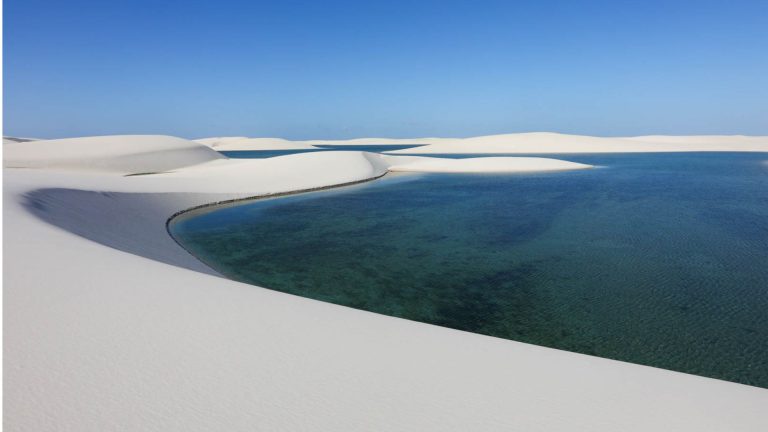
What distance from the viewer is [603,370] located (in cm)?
305

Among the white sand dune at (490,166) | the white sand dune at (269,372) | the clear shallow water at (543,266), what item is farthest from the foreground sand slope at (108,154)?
the white sand dune at (269,372)

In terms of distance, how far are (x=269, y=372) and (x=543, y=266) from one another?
642 cm

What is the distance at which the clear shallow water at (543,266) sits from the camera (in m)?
4.83

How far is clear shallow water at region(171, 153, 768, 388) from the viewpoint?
483cm

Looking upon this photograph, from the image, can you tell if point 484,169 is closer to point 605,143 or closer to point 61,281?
point 61,281

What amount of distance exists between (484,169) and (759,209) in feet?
65.6

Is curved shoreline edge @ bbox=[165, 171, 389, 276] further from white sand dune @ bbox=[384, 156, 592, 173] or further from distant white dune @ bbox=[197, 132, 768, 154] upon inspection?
distant white dune @ bbox=[197, 132, 768, 154]

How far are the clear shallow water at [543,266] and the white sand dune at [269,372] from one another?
1793 mm

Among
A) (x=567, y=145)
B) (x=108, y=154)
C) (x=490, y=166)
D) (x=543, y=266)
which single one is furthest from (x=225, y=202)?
(x=567, y=145)

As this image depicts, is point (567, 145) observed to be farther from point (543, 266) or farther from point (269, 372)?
point (269, 372)

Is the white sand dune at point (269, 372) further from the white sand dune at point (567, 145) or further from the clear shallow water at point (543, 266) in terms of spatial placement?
the white sand dune at point (567, 145)

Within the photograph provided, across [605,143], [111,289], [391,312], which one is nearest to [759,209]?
[391,312]

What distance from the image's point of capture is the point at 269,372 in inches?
99.2

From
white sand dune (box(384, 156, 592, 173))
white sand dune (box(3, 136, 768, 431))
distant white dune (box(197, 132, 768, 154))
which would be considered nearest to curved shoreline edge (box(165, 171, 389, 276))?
white sand dune (box(3, 136, 768, 431))
